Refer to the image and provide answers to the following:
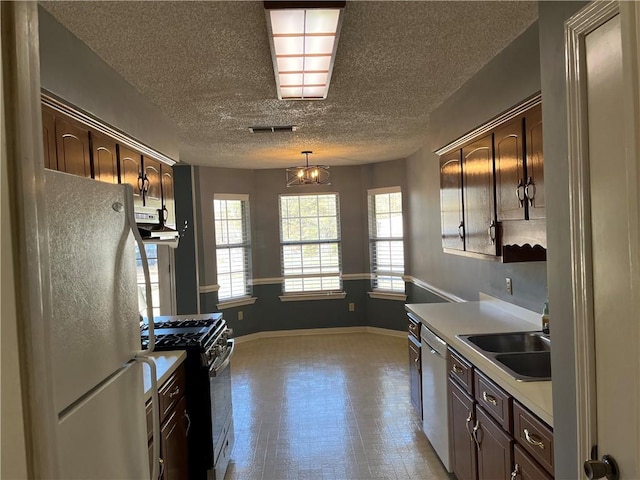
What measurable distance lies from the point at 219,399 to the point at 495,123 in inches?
94.0

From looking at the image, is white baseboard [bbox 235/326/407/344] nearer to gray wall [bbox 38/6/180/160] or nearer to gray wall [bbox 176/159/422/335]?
gray wall [bbox 176/159/422/335]

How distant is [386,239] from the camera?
6840 millimetres

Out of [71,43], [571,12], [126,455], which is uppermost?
[71,43]

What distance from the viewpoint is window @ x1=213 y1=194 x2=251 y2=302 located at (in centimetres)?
660

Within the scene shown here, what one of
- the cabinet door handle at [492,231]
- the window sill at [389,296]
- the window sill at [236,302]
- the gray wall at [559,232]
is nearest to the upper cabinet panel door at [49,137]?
the gray wall at [559,232]

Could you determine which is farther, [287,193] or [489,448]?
[287,193]

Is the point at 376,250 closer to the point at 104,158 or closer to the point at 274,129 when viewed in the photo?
the point at 274,129

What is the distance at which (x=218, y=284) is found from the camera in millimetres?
6523

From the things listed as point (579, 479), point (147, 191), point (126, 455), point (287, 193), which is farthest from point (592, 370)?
point (287, 193)

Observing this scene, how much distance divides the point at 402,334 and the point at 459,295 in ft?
7.24

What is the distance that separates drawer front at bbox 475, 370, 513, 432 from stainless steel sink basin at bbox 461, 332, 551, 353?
0.36 metres

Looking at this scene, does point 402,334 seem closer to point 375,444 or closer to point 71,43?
point 375,444

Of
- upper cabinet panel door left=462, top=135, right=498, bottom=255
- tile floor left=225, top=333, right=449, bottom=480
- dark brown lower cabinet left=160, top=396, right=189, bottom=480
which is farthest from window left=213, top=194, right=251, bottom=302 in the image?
upper cabinet panel door left=462, top=135, right=498, bottom=255

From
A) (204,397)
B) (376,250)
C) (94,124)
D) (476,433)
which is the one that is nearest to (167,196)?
(94,124)
